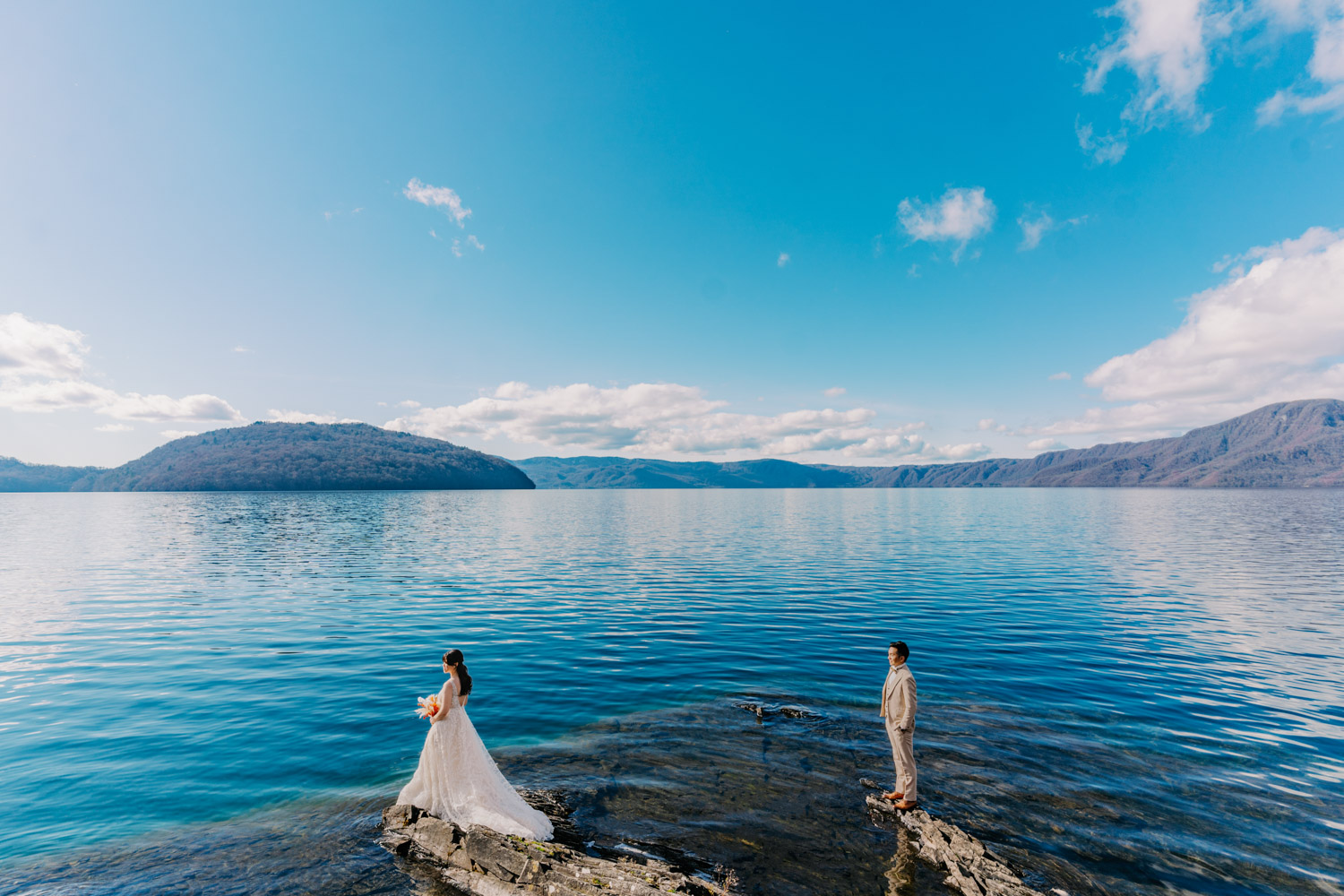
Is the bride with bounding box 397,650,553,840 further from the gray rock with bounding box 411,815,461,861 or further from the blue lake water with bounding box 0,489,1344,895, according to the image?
the blue lake water with bounding box 0,489,1344,895

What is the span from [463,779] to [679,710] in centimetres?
946

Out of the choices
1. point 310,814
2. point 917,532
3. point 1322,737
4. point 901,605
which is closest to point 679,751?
point 310,814

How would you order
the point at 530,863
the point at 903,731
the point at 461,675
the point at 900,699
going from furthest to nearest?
the point at 900,699 → the point at 903,731 → the point at 461,675 → the point at 530,863

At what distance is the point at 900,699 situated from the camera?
13305mm

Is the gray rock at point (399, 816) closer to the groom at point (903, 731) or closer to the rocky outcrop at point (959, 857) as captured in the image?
the rocky outcrop at point (959, 857)

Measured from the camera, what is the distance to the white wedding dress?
11.8m

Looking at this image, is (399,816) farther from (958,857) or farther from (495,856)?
(958,857)

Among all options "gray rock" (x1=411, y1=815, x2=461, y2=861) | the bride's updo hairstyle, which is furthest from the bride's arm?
"gray rock" (x1=411, y1=815, x2=461, y2=861)

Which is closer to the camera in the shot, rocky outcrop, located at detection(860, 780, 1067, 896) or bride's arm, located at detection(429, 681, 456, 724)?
rocky outcrop, located at detection(860, 780, 1067, 896)

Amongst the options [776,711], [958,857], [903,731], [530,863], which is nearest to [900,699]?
[903,731]

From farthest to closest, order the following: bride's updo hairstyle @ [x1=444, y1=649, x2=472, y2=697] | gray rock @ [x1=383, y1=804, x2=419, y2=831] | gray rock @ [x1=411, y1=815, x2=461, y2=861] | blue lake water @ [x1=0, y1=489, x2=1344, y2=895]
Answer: gray rock @ [x1=383, y1=804, x2=419, y2=831] → blue lake water @ [x1=0, y1=489, x2=1344, y2=895] → bride's updo hairstyle @ [x1=444, y1=649, x2=472, y2=697] → gray rock @ [x1=411, y1=815, x2=461, y2=861]

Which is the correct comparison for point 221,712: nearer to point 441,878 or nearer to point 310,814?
point 310,814

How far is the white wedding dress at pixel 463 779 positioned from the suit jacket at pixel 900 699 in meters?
8.11

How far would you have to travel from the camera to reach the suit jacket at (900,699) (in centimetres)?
1309
